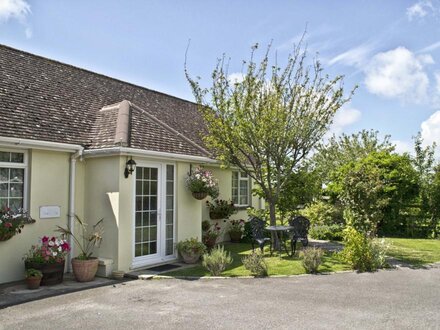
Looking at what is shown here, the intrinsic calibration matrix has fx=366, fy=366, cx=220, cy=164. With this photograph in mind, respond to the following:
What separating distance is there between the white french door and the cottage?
3 centimetres

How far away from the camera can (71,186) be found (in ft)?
32.1

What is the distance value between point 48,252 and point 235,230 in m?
8.59

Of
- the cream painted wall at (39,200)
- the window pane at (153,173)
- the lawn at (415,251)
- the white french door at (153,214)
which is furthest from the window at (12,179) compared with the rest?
the lawn at (415,251)

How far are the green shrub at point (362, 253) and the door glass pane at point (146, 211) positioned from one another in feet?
17.7

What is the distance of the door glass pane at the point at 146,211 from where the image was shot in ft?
32.8

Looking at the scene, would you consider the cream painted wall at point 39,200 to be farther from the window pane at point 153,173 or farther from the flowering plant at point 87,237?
the window pane at point 153,173

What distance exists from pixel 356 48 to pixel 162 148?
7.46 meters

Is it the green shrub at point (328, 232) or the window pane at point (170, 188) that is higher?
the window pane at point (170, 188)

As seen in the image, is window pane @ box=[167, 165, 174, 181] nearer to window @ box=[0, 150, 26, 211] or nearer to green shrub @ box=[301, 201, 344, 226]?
window @ box=[0, 150, 26, 211]

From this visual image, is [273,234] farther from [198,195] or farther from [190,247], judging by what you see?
[190,247]

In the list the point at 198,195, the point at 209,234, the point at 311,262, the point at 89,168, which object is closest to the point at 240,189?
the point at 209,234

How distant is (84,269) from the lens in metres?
8.65

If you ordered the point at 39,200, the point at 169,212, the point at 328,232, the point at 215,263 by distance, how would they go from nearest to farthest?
1. the point at 39,200
2. the point at 215,263
3. the point at 169,212
4. the point at 328,232

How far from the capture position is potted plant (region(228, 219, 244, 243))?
51.2 ft
